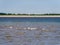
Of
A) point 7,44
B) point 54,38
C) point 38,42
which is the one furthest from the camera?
point 54,38

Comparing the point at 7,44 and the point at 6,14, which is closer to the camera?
the point at 7,44

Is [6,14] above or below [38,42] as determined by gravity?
below

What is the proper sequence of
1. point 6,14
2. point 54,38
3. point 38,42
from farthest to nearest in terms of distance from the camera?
1. point 6,14
2. point 54,38
3. point 38,42

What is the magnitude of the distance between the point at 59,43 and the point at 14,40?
0.65 meters

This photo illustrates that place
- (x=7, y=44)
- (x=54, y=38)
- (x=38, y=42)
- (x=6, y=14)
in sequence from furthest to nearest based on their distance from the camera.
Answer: (x=6, y=14)
(x=54, y=38)
(x=38, y=42)
(x=7, y=44)

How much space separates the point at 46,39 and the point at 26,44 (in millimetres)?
477

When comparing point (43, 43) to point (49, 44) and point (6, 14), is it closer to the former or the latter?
point (49, 44)

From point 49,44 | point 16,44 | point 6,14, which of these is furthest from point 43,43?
point 6,14

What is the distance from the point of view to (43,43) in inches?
130

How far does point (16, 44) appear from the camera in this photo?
326 centimetres

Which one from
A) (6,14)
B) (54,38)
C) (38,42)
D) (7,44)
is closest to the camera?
(7,44)

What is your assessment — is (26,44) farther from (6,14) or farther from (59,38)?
(6,14)

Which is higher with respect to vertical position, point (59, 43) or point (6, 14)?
point (59, 43)

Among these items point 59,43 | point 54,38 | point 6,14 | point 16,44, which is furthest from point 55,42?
point 6,14
